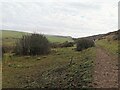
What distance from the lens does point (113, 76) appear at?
55.2ft

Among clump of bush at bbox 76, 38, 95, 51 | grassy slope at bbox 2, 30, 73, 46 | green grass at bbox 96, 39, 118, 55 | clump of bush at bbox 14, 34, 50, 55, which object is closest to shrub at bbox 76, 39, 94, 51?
clump of bush at bbox 76, 38, 95, 51

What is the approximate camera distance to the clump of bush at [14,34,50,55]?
47844mm

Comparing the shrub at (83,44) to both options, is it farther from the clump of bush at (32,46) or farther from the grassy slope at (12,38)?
the grassy slope at (12,38)

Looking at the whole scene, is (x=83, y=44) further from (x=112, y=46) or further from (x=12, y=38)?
(x=12, y=38)

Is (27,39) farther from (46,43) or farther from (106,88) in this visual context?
(106,88)

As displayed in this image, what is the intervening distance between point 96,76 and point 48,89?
2816mm

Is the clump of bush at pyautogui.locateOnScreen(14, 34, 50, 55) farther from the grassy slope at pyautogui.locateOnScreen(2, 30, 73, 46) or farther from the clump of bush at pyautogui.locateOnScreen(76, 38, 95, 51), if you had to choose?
the grassy slope at pyautogui.locateOnScreen(2, 30, 73, 46)

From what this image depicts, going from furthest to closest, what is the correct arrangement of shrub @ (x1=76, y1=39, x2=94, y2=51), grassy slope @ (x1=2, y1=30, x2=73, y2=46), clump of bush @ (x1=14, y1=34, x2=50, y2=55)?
grassy slope @ (x1=2, y1=30, x2=73, y2=46) → shrub @ (x1=76, y1=39, x2=94, y2=51) → clump of bush @ (x1=14, y1=34, x2=50, y2=55)

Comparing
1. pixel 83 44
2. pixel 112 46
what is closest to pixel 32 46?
pixel 83 44

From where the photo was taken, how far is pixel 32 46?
47844mm

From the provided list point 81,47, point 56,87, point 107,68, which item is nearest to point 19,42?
point 81,47

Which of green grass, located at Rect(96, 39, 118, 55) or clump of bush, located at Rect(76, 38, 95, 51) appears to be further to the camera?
clump of bush, located at Rect(76, 38, 95, 51)

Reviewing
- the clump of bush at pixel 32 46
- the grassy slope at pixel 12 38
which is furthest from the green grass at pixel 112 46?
the grassy slope at pixel 12 38

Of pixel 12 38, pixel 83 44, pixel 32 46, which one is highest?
pixel 12 38
